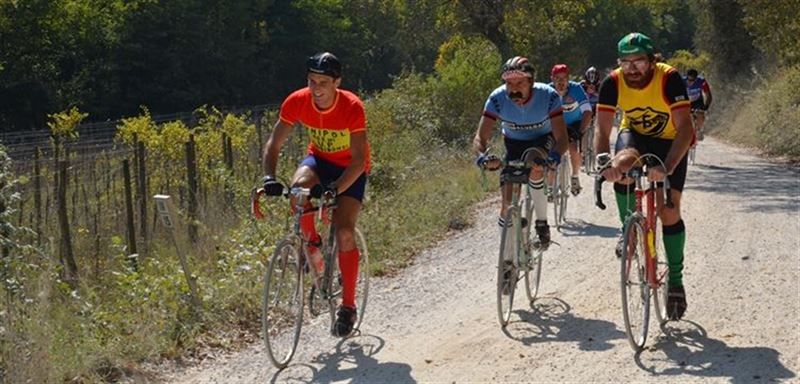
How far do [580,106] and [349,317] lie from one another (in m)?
6.39

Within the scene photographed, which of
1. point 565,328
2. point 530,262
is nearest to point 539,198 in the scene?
point 530,262

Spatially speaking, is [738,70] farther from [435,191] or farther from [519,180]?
[519,180]

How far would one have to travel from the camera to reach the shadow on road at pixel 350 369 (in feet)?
23.9

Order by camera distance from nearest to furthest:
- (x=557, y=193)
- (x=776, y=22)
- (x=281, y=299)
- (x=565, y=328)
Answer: (x=281, y=299), (x=565, y=328), (x=557, y=193), (x=776, y=22)

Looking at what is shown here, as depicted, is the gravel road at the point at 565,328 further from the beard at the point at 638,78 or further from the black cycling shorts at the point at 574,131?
the beard at the point at 638,78

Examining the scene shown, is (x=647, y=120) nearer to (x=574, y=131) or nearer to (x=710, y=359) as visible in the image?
Result: (x=710, y=359)

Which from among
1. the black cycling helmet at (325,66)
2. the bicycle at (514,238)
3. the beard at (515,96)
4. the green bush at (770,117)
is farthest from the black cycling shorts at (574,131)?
the green bush at (770,117)

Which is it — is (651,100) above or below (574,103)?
above

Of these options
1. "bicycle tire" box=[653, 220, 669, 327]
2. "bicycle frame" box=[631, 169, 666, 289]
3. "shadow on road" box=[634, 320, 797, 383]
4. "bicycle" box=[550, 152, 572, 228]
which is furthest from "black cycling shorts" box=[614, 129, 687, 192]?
"bicycle" box=[550, 152, 572, 228]

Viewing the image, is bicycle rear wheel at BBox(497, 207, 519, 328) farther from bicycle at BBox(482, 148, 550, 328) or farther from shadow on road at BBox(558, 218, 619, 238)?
shadow on road at BBox(558, 218, 619, 238)

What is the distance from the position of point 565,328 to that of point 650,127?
170 cm

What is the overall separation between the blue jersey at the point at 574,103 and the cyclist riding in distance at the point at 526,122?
12.2 feet

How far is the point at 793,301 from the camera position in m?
8.86

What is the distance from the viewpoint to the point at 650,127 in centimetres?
764
